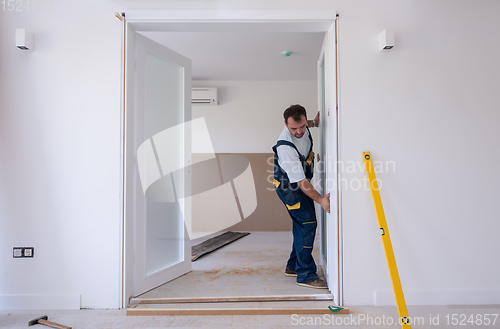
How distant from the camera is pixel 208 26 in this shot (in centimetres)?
215

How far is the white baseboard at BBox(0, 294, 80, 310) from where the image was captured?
2.06 meters

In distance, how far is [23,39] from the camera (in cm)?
201

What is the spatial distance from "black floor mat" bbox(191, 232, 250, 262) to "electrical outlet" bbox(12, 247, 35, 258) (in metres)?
1.50

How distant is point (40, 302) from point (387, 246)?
240cm

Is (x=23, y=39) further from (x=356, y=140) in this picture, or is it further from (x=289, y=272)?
(x=289, y=272)

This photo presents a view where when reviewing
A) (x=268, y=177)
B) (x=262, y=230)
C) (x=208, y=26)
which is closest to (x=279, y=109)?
(x=268, y=177)

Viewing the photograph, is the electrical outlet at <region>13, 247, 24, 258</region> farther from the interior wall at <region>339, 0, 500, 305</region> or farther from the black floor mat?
the interior wall at <region>339, 0, 500, 305</region>

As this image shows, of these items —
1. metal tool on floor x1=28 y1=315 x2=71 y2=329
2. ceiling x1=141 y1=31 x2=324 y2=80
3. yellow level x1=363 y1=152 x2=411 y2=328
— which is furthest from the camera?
ceiling x1=141 y1=31 x2=324 y2=80

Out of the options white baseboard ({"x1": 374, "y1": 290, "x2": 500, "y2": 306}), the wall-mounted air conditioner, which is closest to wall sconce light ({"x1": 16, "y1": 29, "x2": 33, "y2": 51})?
the wall-mounted air conditioner

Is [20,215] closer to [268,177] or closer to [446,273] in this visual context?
[446,273]

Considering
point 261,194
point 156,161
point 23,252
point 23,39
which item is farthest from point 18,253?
point 261,194

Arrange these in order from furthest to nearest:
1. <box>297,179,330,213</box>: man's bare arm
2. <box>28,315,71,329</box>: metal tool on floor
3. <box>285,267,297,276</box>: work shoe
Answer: <box>285,267,297,276</box>: work shoe
<box>297,179,330,213</box>: man's bare arm
<box>28,315,71,329</box>: metal tool on floor

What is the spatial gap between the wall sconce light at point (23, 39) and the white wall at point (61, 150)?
0.19ft

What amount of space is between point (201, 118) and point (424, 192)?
12.2 feet
